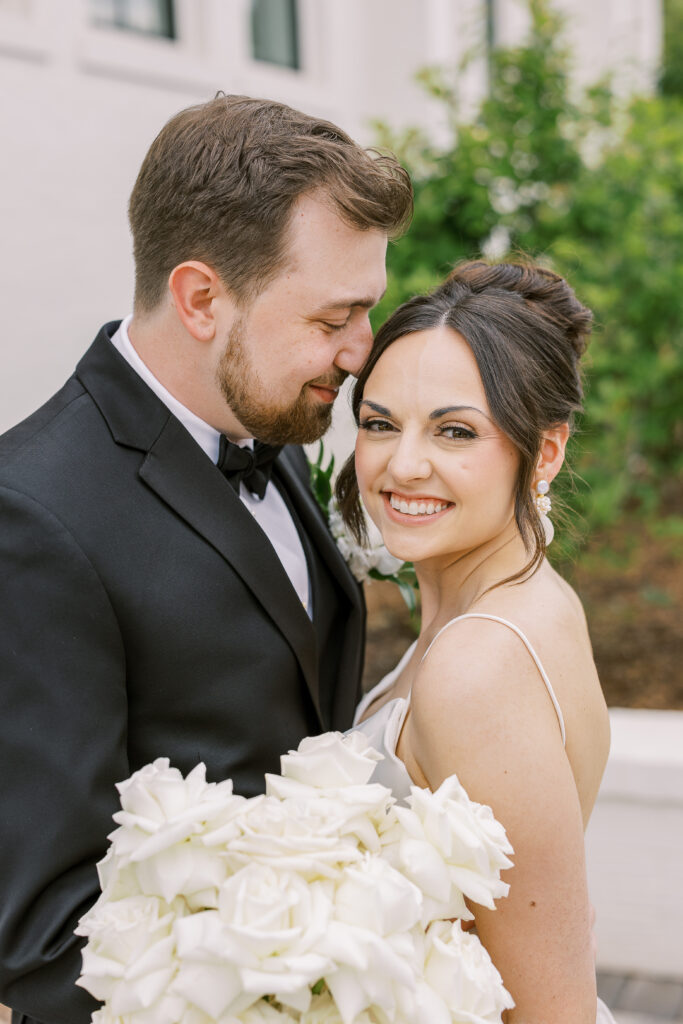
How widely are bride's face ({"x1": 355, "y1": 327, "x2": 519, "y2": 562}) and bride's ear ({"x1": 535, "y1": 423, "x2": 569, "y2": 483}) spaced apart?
0.11m

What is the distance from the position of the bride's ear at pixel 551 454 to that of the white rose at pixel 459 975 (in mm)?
1136

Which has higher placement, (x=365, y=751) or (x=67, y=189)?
(x=67, y=189)

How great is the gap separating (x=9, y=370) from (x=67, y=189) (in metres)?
0.93

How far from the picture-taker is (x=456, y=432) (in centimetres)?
224

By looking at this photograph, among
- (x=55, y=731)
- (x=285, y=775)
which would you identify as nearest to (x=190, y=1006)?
(x=285, y=775)

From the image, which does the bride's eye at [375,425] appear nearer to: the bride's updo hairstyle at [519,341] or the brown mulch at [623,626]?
the bride's updo hairstyle at [519,341]

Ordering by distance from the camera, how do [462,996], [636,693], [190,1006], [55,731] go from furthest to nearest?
1. [636,693]
2. [55,731]
3. [462,996]
4. [190,1006]

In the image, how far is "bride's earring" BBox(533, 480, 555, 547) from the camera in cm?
237

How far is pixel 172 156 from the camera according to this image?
2.28 m

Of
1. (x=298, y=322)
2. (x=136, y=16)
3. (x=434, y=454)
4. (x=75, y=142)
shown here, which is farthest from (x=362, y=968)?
(x=136, y=16)

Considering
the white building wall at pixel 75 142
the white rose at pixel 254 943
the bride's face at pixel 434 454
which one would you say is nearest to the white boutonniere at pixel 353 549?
the bride's face at pixel 434 454

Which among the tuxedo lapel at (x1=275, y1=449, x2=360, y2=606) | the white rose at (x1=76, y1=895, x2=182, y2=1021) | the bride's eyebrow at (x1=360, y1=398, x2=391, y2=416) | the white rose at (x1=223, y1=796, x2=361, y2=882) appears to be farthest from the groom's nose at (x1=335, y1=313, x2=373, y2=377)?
the white rose at (x1=76, y1=895, x2=182, y2=1021)

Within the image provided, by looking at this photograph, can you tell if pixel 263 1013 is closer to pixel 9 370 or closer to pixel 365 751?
pixel 365 751

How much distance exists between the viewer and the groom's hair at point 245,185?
7.30 ft
